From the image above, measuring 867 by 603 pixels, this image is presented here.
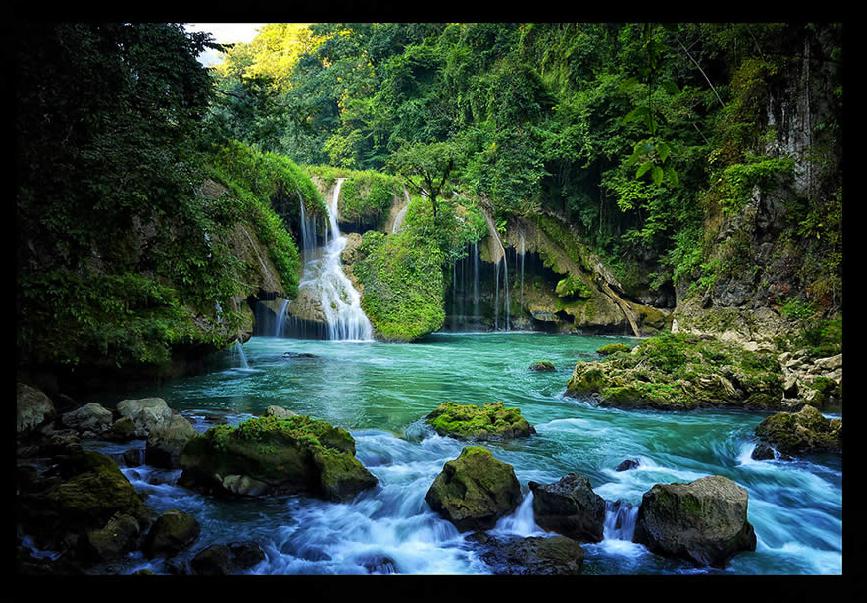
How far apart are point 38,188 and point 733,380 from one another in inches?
313

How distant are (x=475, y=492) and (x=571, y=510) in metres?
0.67

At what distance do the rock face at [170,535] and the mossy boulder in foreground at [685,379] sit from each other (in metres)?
5.61

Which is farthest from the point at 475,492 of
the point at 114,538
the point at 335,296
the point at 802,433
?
the point at 335,296

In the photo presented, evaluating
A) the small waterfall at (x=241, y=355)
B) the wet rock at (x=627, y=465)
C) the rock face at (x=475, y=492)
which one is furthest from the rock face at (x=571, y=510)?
the small waterfall at (x=241, y=355)

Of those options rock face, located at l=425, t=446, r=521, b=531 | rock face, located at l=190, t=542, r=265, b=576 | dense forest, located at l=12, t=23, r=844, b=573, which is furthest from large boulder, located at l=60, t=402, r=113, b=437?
rock face, located at l=425, t=446, r=521, b=531

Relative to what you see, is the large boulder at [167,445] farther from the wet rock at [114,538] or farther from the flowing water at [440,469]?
the wet rock at [114,538]

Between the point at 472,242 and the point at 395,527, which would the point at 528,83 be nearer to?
the point at 472,242

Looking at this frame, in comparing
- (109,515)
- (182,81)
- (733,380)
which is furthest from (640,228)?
(109,515)

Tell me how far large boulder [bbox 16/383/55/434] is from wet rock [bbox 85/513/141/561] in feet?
8.10

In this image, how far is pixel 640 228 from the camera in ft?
58.3

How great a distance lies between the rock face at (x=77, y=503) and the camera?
3.43 meters

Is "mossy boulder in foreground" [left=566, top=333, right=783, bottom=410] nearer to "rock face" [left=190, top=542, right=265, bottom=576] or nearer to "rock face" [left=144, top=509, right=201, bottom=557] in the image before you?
"rock face" [left=190, top=542, right=265, bottom=576]

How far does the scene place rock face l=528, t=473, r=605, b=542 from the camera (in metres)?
3.86
